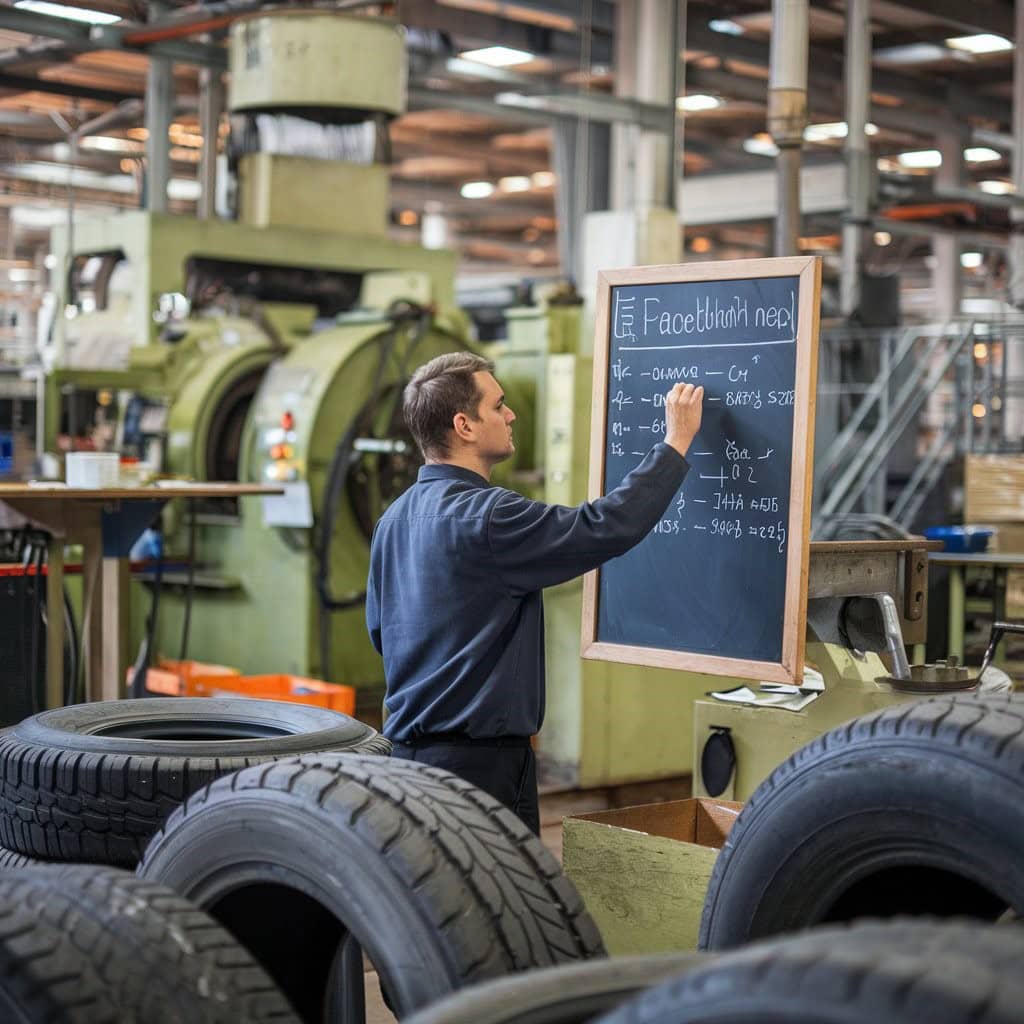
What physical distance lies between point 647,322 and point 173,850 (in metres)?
1.51

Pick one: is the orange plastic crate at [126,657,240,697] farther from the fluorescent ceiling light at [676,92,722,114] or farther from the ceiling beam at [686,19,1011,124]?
the fluorescent ceiling light at [676,92,722,114]

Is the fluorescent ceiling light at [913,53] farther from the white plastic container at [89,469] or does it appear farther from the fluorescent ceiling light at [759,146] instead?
the white plastic container at [89,469]

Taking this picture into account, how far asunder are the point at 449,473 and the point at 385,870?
47.9 inches

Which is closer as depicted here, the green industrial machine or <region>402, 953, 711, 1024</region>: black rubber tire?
<region>402, 953, 711, 1024</region>: black rubber tire

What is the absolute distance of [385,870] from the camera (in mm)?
1897

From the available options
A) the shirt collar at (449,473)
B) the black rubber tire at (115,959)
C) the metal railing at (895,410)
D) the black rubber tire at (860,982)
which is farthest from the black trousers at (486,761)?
the metal railing at (895,410)

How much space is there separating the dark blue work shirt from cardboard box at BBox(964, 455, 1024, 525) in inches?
211

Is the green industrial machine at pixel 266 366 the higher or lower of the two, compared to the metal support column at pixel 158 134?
lower

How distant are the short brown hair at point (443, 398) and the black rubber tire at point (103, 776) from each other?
1.92ft

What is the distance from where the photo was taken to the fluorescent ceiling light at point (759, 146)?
14789 millimetres

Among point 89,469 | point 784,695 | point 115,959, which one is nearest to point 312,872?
point 115,959

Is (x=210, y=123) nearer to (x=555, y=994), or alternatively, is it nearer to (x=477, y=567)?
(x=477, y=567)

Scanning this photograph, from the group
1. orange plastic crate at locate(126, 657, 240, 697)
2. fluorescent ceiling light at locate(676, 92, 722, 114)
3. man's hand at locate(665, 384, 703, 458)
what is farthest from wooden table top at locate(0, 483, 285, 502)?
fluorescent ceiling light at locate(676, 92, 722, 114)

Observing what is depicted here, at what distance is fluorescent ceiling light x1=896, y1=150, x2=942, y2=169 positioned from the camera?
53.3 ft
